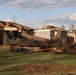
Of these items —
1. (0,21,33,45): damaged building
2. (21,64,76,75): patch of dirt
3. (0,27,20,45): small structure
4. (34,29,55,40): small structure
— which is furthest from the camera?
(34,29,55,40): small structure

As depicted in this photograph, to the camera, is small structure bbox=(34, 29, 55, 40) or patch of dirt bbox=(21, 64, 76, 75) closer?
patch of dirt bbox=(21, 64, 76, 75)

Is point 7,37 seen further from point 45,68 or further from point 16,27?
point 45,68

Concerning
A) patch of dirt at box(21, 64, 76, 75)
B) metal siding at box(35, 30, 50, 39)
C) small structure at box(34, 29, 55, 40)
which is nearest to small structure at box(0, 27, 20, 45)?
small structure at box(34, 29, 55, 40)

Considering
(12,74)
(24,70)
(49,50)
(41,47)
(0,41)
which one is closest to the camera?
(12,74)

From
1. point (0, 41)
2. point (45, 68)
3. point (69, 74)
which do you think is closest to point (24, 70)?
point (45, 68)

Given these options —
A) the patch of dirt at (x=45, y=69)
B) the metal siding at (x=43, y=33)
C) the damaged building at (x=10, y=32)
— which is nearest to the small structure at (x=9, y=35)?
the damaged building at (x=10, y=32)

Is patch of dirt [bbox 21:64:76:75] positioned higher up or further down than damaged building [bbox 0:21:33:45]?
further down

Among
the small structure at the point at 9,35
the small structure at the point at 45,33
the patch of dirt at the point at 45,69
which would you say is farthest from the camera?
the small structure at the point at 45,33

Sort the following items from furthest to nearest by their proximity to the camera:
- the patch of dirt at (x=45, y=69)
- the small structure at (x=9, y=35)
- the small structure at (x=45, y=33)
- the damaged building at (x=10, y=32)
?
the small structure at (x=45, y=33)
the damaged building at (x=10, y=32)
the small structure at (x=9, y=35)
the patch of dirt at (x=45, y=69)

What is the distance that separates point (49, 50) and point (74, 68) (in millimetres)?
10905

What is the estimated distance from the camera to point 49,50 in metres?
24.8

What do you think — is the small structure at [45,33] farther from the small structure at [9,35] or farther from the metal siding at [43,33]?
the small structure at [9,35]

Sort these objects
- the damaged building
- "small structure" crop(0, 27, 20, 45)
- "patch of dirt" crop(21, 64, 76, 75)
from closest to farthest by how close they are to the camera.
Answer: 1. "patch of dirt" crop(21, 64, 76, 75)
2. "small structure" crop(0, 27, 20, 45)
3. the damaged building

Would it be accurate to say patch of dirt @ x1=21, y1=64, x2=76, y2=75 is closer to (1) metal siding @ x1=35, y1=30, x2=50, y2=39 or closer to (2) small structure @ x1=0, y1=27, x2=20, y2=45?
(2) small structure @ x1=0, y1=27, x2=20, y2=45
